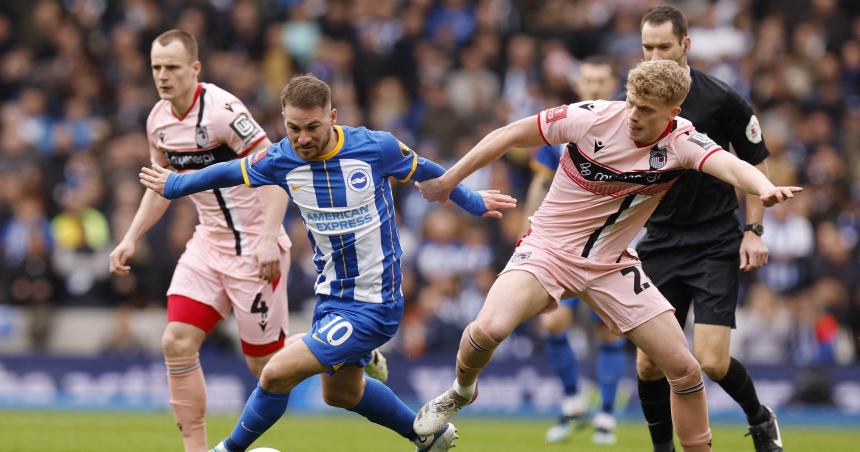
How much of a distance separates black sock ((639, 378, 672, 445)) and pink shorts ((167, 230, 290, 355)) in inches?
99.6

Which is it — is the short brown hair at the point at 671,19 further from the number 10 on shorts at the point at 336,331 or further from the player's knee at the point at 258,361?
the player's knee at the point at 258,361

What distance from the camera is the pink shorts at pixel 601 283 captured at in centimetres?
733

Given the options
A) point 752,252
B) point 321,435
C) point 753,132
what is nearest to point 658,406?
point 752,252

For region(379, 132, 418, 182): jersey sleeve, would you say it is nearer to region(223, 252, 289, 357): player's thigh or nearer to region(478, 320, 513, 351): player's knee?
region(478, 320, 513, 351): player's knee

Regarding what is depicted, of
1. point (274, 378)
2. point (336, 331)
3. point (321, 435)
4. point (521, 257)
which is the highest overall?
point (521, 257)

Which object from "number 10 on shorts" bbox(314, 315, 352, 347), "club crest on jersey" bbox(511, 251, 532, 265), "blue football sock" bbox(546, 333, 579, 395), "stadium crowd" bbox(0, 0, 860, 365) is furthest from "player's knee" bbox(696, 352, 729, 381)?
"stadium crowd" bbox(0, 0, 860, 365)

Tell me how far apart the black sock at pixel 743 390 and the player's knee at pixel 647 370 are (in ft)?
1.46

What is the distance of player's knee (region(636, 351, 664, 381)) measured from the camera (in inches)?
322

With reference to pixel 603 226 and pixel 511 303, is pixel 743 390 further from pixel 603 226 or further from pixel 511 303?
pixel 511 303

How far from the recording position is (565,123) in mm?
7293

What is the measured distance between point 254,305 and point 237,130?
47.2 inches

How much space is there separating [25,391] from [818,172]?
11.1 meters

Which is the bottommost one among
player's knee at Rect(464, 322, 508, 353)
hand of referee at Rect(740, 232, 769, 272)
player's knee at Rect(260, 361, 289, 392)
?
player's knee at Rect(260, 361, 289, 392)

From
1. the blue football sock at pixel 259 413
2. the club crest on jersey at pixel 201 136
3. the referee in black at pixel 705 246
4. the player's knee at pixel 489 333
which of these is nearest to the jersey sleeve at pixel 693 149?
the referee in black at pixel 705 246
